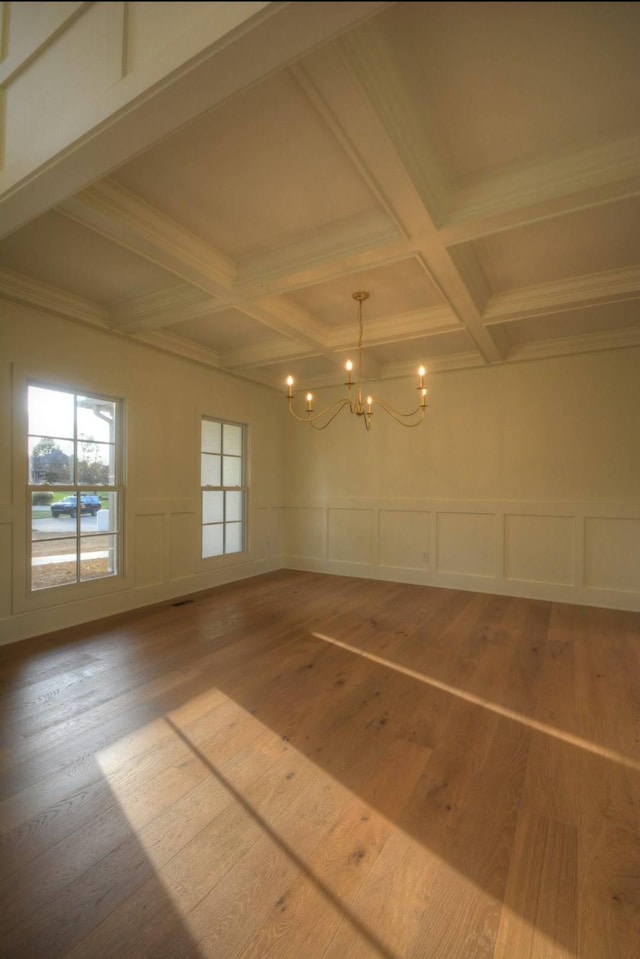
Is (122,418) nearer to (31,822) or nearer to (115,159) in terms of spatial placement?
(115,159)

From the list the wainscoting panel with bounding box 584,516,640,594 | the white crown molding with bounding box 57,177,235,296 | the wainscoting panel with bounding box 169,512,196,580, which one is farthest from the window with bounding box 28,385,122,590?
the wainscoting panel with bounding box 584,516,640,594

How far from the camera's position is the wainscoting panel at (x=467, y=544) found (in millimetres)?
5020

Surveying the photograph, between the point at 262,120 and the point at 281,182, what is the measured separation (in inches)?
15.3

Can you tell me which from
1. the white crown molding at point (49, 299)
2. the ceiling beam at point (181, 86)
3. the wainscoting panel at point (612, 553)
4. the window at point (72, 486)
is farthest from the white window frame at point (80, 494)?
the wainscoting panel at point (612, 553)

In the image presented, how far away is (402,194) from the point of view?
218 cm

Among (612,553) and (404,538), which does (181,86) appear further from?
(612,553)

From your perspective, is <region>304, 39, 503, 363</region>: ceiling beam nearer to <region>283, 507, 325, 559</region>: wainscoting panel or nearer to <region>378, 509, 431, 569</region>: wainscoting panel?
<region>378, 509, 431, 569</region>: wainscoting panel

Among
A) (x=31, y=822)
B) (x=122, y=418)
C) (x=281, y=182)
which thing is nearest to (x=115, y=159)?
(x=281, y=182)

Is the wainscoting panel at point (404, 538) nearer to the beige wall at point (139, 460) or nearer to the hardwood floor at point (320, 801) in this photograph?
the beige wall at point (139, 460)

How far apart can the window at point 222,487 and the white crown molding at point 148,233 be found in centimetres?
245

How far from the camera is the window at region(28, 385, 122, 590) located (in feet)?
11.9

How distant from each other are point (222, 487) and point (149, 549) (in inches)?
50.0

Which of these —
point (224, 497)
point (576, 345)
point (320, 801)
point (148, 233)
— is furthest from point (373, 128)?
point (224, 497)

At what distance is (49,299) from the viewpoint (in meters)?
3.53
